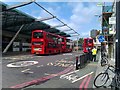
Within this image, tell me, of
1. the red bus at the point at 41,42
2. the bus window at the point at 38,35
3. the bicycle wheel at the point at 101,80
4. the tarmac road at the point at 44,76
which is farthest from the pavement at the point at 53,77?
the bus window at the point at 38,35

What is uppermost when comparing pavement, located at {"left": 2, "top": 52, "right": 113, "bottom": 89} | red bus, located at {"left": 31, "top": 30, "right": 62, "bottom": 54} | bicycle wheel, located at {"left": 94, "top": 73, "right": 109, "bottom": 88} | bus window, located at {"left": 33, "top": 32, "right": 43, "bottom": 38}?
bus window, located at {"left": 33, "top": 32, "right": 43, "bottom": 38}

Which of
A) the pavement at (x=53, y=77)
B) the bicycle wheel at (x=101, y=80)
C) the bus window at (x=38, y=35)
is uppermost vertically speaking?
the bus window at (x=38, y=35)

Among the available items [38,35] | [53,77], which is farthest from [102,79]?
[38,35]

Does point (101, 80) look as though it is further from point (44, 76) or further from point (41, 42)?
point (41, 42)

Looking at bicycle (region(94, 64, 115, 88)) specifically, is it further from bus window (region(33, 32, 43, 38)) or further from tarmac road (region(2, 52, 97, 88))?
bus window (region(33, 32, 43, 38))

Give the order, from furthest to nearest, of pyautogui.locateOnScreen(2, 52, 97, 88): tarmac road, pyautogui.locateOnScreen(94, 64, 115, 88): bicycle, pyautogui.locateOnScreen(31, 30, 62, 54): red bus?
pyautogui.locateOnScreen(31, 30, 62, 54): red bus
pyautogui.locateOnScreen(2, 52, 97, 88): tarmac road
pyautogui.locateOnScreen(94, 64, 115, 88): bicycle

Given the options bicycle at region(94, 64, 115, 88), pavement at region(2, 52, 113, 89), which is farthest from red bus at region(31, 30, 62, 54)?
bicycle at region(94, 64, 115, 88)

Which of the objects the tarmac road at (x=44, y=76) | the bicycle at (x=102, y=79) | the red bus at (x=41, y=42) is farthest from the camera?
the red bus at (x=41, y=42)

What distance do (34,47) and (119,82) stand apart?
2761cm

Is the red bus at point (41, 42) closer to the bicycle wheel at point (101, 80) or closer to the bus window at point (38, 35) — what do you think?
the bus window at point (38, 35)

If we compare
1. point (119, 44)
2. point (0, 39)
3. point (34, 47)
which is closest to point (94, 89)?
point (119, 44)

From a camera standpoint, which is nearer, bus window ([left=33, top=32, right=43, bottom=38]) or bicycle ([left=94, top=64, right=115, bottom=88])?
bicycle ([left=94, top=64, right=115, bottom=88])

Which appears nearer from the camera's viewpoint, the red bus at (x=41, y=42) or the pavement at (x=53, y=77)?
the pavement at (x=53, y=77)

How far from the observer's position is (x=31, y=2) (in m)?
37.6
